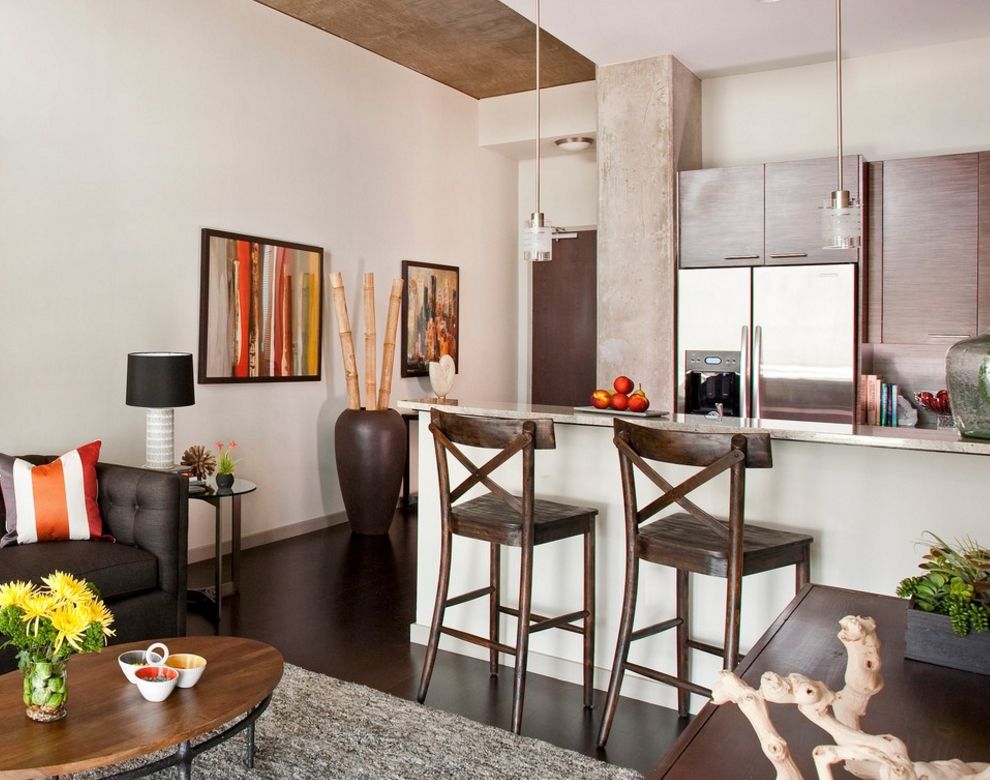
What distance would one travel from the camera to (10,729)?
1819 millimetres

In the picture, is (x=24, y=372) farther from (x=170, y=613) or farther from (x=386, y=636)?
(x=386, y=636)

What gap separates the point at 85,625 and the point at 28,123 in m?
3.02

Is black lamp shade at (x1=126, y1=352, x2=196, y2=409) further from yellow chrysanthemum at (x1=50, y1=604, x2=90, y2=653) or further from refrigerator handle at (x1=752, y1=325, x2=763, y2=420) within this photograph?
refrigerator handle at (x1=752, y1=325, x2=763, y2=420)

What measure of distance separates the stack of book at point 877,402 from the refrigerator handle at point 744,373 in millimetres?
656

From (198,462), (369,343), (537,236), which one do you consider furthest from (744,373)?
(198,462)

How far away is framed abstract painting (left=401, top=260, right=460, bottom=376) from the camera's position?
636cm

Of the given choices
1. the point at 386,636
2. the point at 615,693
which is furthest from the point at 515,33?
the point at 615,693

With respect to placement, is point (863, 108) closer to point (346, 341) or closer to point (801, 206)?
point (801, 206)

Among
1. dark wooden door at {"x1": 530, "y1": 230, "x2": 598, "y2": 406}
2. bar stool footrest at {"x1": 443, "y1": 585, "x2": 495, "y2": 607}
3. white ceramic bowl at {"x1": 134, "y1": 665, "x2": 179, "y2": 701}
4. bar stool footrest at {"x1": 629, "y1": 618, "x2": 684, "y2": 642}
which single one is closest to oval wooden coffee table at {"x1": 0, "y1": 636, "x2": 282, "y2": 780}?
white ceramic bowl at {"x1": 134, "y1": 665, "x2": 179, "y2": 701}

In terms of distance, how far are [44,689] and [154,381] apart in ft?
7.18

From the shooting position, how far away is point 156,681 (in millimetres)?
1976

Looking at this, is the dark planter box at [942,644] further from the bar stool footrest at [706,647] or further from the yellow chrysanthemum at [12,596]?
the yellow chrysanthemum at [12,596]

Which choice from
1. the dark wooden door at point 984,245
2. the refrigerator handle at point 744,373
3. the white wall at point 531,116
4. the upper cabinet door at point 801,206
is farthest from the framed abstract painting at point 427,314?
the dark wooden door at point 984,245

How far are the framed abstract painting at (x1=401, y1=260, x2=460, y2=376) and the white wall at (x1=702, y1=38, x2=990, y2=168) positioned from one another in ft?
7.45
